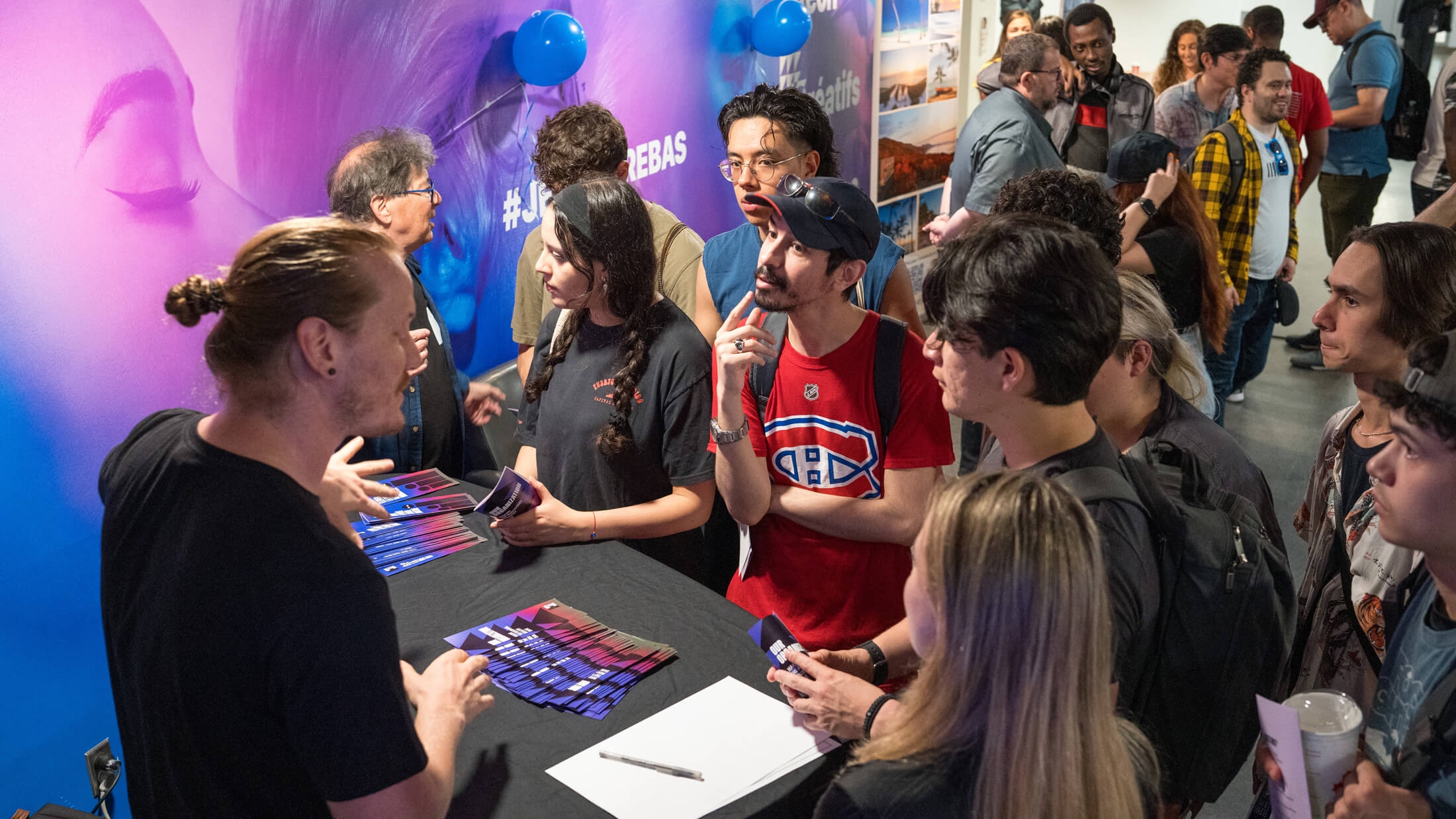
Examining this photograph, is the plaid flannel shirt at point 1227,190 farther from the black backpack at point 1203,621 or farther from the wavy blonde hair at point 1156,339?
the black backpack at point 1203,621

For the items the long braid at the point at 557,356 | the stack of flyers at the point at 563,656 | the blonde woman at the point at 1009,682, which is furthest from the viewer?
the long braid at the point at 557,356

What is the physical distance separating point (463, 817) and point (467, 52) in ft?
10.5

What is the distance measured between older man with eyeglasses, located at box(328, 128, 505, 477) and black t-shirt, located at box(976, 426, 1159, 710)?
1.97m

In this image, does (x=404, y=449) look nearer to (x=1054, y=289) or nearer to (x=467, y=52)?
(x=467, y=52)

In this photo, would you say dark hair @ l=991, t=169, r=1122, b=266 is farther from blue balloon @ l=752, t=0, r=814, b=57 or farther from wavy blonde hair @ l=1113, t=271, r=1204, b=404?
blue balloon @ l=752, t=0, r=814, b=57

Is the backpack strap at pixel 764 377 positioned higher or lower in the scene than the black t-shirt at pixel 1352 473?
higher

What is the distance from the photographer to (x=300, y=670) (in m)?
1.24

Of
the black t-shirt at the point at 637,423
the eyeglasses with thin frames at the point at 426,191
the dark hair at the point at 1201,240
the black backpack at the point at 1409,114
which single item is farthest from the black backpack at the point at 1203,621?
the black backpack at the point at 1409,114

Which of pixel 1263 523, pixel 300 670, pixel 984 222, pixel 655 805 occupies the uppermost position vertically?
pixel 984 222

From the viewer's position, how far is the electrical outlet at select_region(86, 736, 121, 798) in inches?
115

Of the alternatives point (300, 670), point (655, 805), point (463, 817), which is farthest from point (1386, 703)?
point (300, 670)

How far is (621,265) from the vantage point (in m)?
2.48

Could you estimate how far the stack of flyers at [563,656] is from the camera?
1.81 metres

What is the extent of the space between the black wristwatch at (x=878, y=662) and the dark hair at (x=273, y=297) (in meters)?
1.17
